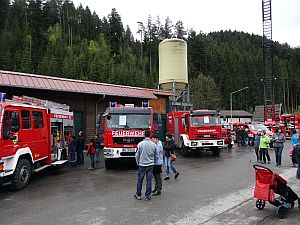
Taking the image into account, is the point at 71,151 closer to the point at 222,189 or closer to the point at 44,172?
the point at 44,172

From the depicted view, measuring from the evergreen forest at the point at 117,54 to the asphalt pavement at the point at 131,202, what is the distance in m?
46.3

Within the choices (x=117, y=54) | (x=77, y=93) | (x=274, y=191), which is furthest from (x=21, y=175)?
(x=117, y=54)

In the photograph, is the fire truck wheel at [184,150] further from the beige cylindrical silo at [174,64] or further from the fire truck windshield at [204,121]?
the beige cylindrical silo at [174,64]

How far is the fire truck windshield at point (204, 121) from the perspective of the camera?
55.9ft

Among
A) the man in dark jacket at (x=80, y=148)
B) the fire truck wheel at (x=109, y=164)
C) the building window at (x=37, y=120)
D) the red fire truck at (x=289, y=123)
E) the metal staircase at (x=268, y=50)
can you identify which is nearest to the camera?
the building window at (x=37, y=120)

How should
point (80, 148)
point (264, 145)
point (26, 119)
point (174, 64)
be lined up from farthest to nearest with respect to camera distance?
point (174, 64), point (80, 148), point (264, 145), point (26, 119)

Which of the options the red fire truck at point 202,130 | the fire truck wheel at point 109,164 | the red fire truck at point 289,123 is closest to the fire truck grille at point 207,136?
the red fire truck at point 202,130

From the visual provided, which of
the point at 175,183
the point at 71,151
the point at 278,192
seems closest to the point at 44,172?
the point at 71,151

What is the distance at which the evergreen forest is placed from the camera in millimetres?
60041

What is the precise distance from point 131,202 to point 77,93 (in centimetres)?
1436

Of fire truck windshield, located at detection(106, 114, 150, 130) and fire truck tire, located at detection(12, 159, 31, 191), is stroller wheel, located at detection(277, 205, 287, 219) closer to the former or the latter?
fire truck windshield, located at detection(106, 114, 150, 130)

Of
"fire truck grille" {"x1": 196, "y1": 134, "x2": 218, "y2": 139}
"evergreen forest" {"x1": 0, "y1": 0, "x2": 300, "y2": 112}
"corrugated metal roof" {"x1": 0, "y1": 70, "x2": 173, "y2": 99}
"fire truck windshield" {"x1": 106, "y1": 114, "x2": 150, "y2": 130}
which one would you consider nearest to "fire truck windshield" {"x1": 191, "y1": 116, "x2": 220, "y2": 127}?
"fire truck grille" {"x1": 196, "y1": 134, "x2": 218, "y2": 139}

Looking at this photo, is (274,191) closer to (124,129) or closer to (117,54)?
(124,129)

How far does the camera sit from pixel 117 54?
256 feet
